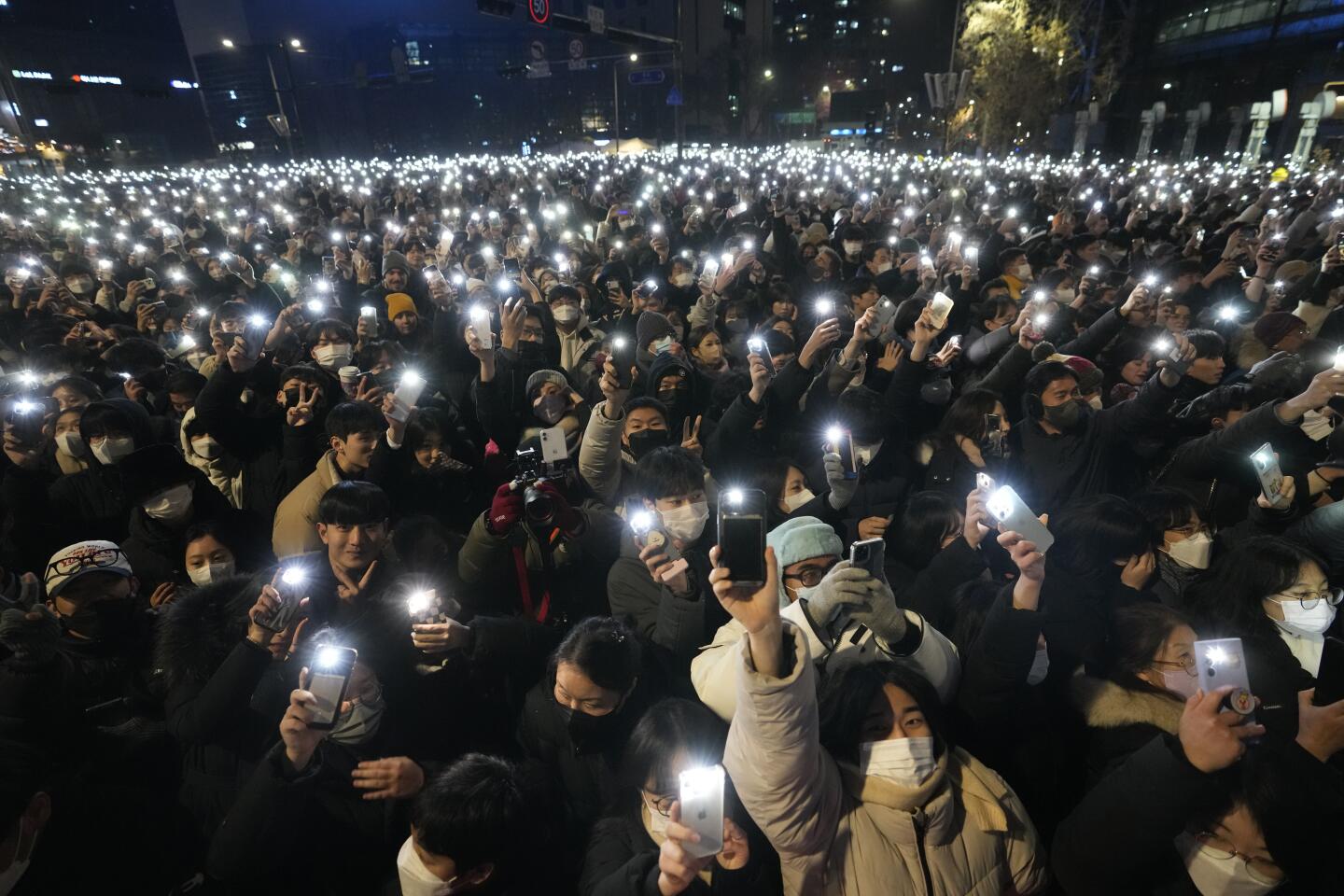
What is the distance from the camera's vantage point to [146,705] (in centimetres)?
309

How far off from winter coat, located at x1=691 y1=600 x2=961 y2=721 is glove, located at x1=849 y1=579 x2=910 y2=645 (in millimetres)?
70

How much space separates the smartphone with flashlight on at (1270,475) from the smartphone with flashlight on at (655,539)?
355cm

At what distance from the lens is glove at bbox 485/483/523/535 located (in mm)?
3180

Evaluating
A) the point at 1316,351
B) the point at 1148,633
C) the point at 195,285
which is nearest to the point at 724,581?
the point at 1148,633

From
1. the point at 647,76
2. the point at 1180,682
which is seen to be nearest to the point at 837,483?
the point at 1180,682

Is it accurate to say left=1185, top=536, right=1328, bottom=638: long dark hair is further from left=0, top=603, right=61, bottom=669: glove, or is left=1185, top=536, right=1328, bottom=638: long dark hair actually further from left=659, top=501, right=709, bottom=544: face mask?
left=0, top=603, right=61, bottom=669: glove

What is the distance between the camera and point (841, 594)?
2336mm

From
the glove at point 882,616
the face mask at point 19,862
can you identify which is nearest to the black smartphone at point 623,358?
the glove at point 882,616

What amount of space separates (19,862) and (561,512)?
7.38 ft

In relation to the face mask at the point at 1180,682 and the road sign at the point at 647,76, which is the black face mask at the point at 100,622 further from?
the road sign at the point at 647,76

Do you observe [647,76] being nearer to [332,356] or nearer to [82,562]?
[332,356]

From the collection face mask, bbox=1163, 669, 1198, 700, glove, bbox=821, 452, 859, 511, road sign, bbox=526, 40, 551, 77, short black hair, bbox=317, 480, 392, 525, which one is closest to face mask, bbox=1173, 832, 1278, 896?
face mask, bbox=1163, 669, 1198, 700

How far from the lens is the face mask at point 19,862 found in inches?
80.4

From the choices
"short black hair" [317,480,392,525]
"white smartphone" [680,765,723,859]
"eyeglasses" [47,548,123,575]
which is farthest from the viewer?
"short black hair" [317,480,392,525]
